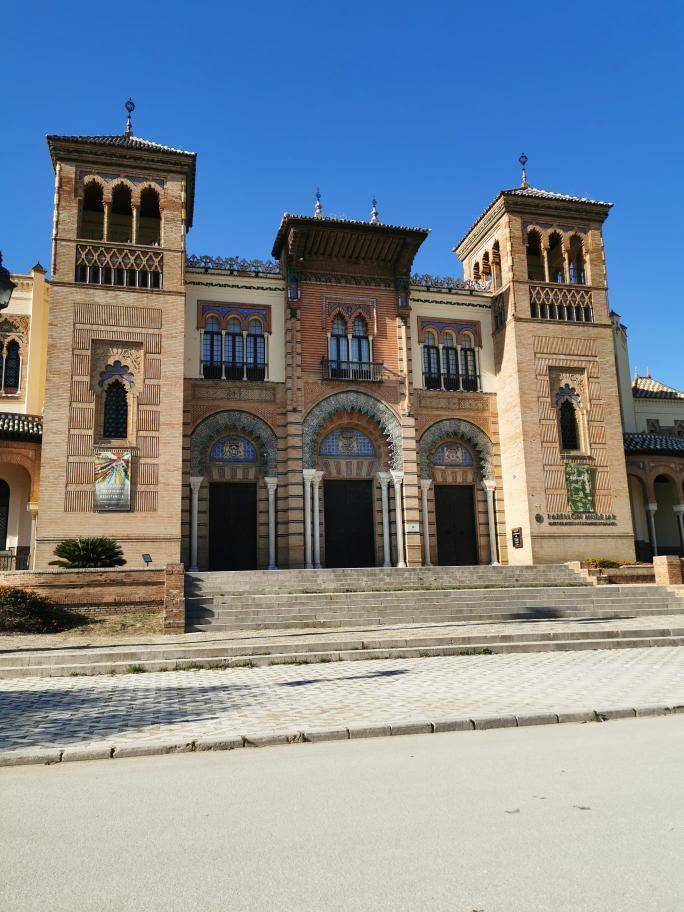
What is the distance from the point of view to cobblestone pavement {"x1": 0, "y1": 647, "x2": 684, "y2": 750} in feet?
21.4

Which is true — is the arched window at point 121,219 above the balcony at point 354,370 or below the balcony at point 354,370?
above

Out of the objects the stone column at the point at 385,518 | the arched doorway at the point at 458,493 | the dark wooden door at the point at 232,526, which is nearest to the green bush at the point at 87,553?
the dark wooden door at the point at 232,526

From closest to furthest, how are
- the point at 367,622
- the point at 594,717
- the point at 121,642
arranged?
the point at 594,717 < the point at 121,642 < the point at 367,622

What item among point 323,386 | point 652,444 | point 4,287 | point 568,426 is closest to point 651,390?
point 652,444

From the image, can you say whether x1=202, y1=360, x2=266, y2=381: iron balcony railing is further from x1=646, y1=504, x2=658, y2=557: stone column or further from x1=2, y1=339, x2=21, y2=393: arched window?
x1=646, y1=504, x2=658, y2=557: stone column

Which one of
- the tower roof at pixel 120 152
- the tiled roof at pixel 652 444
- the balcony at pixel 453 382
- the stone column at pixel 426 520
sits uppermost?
the tower roof at pixel 120 152

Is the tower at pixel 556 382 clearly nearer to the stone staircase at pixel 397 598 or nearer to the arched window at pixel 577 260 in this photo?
the arched window at pixel 577 260

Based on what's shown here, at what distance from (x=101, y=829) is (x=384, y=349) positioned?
2060cm

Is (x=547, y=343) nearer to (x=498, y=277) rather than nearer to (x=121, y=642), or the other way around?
(x=498, y=277)

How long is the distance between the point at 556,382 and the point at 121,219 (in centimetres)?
1484

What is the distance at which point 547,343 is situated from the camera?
933 inches

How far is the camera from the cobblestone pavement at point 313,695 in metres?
6.53

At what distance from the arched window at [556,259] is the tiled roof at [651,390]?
6.78m

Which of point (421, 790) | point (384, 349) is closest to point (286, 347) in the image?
point (384, 349)
